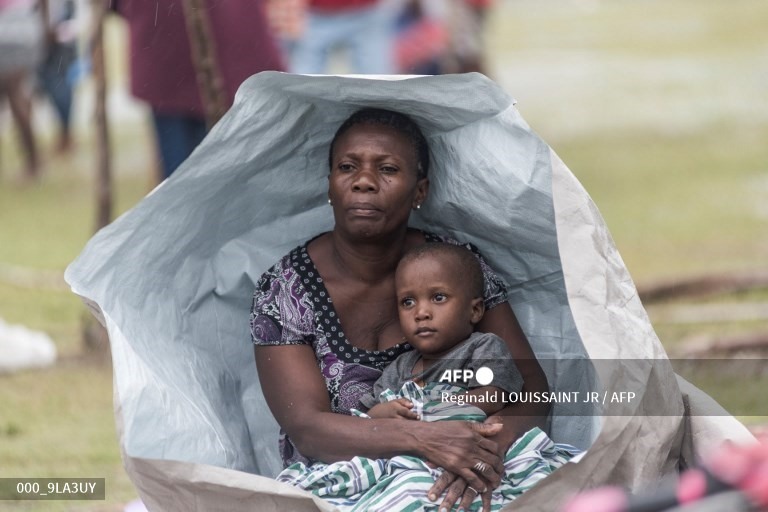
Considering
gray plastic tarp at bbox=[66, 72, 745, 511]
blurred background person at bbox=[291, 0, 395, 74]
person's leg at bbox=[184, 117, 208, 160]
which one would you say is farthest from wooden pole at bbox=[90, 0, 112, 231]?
blurred background person at bbox=[291, 0, 395, 74]

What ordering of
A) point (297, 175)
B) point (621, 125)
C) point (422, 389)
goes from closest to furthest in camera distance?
point (422, 389)
point (297, 175)
point (621, 125)

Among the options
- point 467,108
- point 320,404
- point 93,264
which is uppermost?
point 467,108

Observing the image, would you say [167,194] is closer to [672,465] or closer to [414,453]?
[414,453]

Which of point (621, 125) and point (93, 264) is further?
point (621, 125)

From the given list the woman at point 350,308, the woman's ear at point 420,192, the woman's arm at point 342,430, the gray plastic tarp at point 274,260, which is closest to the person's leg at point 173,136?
the gray plastic tarp at point 274,260

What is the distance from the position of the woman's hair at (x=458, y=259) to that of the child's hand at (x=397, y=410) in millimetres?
372

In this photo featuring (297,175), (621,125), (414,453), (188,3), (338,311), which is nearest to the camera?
(414,453)

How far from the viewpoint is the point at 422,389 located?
116 inches

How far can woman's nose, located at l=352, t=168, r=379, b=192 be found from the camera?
10.1 ft

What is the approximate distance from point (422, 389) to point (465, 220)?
0.62m

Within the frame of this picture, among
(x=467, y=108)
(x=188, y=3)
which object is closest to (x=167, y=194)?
(x=467, y=108)

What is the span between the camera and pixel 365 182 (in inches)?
121

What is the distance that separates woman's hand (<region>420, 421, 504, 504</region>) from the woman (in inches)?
3.1

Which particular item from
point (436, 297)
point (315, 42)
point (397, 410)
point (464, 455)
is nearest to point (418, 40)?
point (315, 42)
